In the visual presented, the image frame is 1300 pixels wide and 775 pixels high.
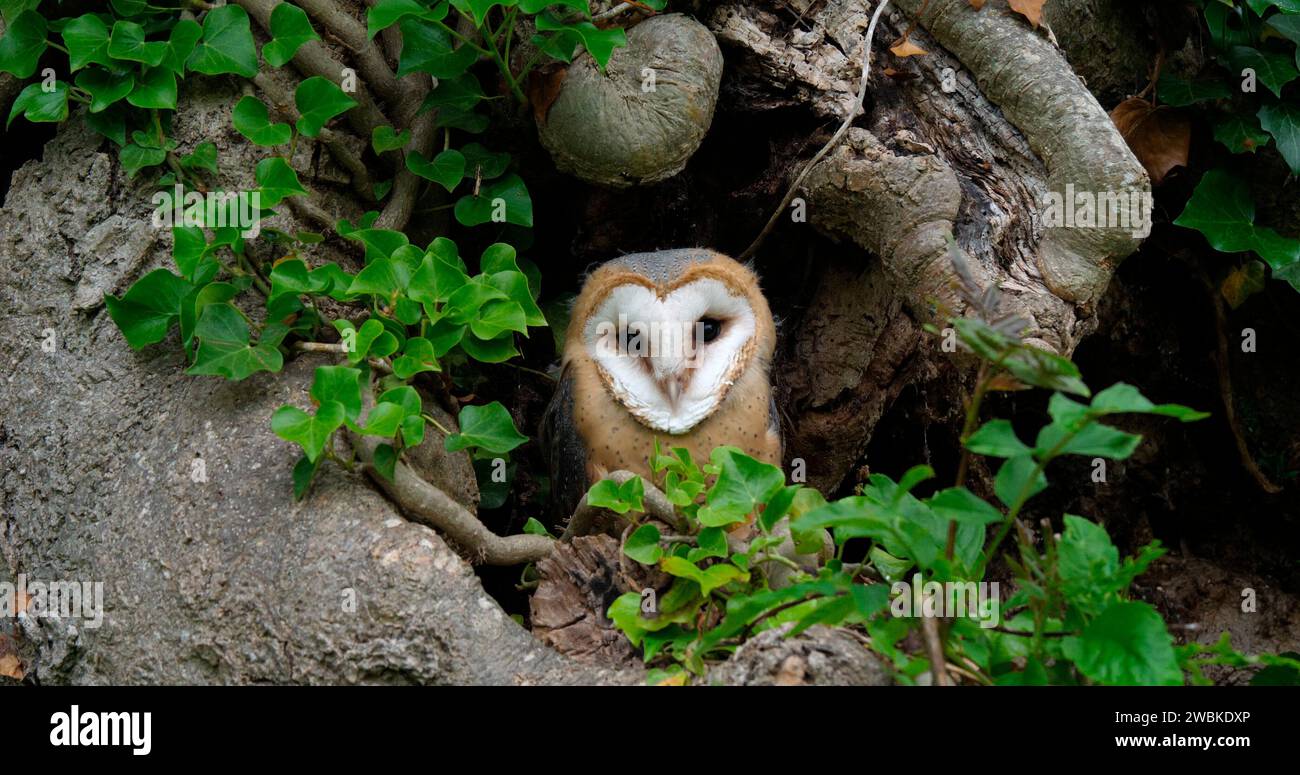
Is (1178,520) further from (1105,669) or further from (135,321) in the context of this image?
(135,321)

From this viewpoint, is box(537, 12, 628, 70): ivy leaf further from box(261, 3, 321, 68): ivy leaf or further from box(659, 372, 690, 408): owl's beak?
box(659, 372, 690, 408): owl's beak

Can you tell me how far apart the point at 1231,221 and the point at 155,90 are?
309cm

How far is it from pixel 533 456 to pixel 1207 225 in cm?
230

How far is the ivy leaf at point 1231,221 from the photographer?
11.1 ft

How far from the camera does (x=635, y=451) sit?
10.3 ft


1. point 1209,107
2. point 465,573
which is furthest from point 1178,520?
point 465,573

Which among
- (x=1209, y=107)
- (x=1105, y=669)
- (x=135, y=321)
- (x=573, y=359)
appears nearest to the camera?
(x=1105, y=669)

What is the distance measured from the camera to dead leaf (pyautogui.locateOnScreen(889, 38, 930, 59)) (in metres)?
3.39

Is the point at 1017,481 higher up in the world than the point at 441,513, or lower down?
higher up

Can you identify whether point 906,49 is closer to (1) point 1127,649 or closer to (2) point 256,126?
(2) point 256,126

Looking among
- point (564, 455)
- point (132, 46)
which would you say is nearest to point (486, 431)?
point (564, 455)

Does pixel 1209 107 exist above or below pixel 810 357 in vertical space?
above

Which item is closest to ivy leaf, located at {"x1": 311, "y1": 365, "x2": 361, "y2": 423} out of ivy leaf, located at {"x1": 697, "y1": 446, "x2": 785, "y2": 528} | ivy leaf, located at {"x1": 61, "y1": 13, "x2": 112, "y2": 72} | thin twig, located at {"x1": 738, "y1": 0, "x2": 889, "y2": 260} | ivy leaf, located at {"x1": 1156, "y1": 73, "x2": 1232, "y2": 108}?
ivy leaf, located at {"x1": 697, "y1": 446, "x2": 785, "y2": 528}

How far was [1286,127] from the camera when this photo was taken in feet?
11.0
